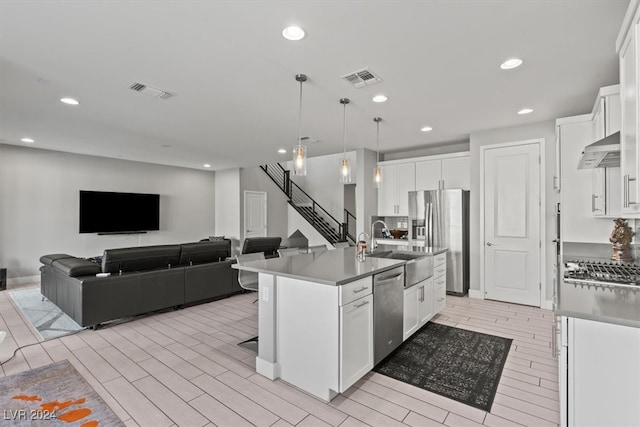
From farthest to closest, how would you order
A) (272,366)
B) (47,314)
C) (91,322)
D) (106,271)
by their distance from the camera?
(47,314)
(106,271)
(91,322)
(272,366)

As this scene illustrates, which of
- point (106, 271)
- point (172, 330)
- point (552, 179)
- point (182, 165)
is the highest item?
point (182, 165)

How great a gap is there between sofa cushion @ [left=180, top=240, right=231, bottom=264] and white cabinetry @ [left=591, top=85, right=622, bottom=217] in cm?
484

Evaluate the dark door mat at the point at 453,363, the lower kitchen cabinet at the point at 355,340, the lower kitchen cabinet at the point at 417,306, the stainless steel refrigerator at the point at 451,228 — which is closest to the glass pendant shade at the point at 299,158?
the lower kitchen cabinet at the point at 355,340

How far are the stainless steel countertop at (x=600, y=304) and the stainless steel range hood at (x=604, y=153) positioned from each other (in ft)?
3.16

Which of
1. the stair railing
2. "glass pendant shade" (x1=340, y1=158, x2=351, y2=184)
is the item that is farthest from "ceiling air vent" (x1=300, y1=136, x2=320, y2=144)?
the stair railing

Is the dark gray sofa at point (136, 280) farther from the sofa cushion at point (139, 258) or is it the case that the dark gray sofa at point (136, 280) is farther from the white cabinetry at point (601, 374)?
the white cabinetry at point (601, 374)

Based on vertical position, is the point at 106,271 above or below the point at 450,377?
above

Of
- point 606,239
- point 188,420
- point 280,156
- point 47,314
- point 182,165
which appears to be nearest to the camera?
point 188,420

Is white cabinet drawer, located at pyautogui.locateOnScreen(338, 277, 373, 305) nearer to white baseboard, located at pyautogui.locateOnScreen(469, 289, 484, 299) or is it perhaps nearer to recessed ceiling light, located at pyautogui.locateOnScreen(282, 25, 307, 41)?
recessed ceiling light, located at pyautogui.locateOnScreen(282, 25, 307, 41)

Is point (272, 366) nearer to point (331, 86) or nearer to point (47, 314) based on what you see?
point (331, 86)

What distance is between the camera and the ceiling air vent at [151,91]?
3.36m

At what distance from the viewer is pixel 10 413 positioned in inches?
85.5

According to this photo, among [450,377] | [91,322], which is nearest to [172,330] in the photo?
[91,322]

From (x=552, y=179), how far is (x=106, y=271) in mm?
6388
